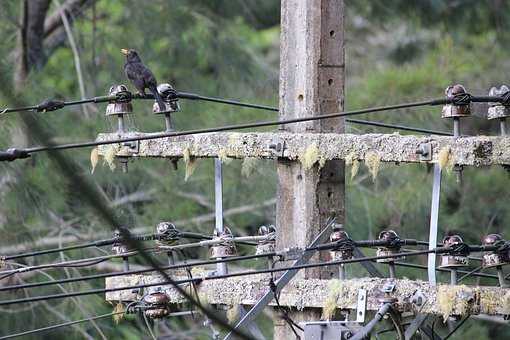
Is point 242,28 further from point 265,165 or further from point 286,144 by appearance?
point 286,144

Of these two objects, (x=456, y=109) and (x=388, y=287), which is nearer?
(x=388, y=287)

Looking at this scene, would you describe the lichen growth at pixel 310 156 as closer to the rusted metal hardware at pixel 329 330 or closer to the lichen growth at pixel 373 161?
the lichen growth at pixel 373 161

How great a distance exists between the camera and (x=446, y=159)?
6359 millimetres

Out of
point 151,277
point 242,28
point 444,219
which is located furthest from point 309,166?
point 242,28

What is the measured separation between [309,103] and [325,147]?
431mm

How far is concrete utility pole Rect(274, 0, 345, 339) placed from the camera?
7090 millimetres

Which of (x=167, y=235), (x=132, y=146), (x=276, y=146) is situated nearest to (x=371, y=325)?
(x=276, y=146)

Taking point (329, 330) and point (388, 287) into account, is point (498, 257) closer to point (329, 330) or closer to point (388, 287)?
point (388, 287)

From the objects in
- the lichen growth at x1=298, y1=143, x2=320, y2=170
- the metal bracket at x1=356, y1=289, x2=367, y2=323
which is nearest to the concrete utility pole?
the lichen growth at x1=298, y1=143, x2=320, y2=170

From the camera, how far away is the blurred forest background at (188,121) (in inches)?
A: 530

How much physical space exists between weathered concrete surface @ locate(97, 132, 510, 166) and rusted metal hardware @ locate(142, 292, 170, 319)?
76 cm

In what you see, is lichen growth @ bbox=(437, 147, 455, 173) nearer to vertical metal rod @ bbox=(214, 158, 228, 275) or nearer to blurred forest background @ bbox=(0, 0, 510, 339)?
vertical metal rod @ bbox=(214, 158, 228, 275)

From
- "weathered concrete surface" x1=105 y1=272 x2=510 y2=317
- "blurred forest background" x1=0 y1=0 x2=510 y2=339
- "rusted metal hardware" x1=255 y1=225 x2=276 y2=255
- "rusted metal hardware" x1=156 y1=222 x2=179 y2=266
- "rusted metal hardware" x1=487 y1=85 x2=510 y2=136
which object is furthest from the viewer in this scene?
"blurred forest background" x1=0 y1=0 x2=510 y2=339

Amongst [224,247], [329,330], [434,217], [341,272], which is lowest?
[329,330]
